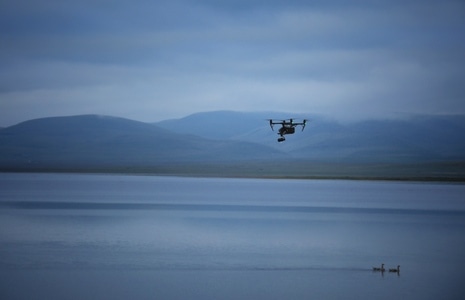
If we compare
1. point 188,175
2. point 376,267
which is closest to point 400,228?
point 376,267

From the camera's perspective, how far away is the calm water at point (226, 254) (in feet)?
73.5

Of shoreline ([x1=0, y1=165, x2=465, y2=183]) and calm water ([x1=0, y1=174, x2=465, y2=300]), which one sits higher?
shoreline ([x1=0, y1=165, x2=465, y2=183])

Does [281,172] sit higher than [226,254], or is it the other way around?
[281,172]

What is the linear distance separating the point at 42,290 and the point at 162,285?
3.39 metres

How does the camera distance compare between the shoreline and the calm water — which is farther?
the shoreline

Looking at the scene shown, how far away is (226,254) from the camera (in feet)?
96.8

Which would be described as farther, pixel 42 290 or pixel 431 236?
pixel 431 236

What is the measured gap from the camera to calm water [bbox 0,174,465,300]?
73.5 feet

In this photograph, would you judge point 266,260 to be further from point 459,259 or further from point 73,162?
point 73,162

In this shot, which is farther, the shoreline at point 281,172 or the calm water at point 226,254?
the shoreline at point 281,172

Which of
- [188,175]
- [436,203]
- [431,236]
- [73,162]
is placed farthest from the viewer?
[73,162]

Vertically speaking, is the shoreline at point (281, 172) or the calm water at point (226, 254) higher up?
the shoreline at point (281, 172)

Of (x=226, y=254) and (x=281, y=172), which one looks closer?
(x=226, y=254)

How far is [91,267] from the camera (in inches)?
1006
